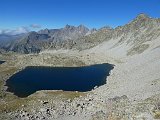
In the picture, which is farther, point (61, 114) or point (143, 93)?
point (143, 93)

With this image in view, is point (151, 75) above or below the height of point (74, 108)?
above

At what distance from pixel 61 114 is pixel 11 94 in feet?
132

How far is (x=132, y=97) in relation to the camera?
79188 mm

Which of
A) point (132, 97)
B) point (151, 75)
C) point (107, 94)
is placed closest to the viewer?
point (132, 97)

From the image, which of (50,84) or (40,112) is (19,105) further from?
(50,84)

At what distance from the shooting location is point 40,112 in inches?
2896

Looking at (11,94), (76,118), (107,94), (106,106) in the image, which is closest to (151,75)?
(107,94)

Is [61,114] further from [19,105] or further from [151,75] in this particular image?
[151,75]

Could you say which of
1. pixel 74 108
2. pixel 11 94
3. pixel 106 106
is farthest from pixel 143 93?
pixel 11 94

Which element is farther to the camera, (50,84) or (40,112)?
(50,84)

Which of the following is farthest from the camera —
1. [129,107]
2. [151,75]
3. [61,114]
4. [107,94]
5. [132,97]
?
[151,75]

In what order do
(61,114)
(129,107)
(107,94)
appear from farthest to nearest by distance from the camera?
1. (107,94)
2. (61,114)
3. (129,107)

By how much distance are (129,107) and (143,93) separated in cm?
1565

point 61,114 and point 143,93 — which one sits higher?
point 143,93
